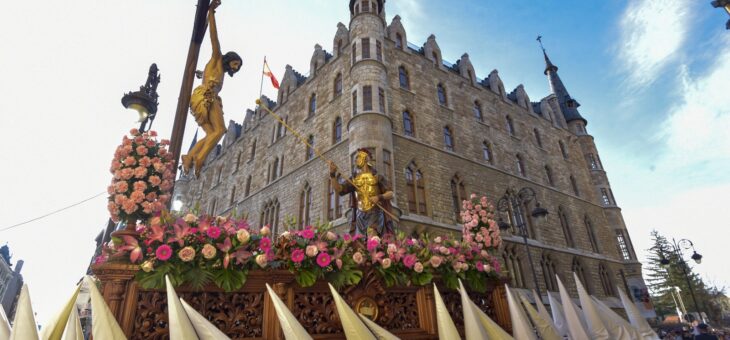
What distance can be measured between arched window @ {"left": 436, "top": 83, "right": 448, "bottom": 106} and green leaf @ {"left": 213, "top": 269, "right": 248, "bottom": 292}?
17818mm

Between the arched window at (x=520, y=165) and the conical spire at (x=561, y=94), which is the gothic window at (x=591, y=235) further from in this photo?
the conical spire at (x=561, y=94)

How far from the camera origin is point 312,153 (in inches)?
683

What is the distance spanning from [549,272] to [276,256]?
18321 mm

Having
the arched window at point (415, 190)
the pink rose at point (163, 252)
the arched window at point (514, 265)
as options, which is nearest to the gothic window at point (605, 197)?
the arched window at point (514, 265)

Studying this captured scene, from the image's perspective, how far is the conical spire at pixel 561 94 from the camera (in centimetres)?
2891

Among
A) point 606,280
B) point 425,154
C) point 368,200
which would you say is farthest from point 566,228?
point 368,200

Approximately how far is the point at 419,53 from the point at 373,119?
8.62 metres

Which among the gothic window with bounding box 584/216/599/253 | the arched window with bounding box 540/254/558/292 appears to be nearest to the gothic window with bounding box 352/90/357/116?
the arched window with bounding box 540/254/558/292

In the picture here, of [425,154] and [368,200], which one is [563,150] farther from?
[368,200]

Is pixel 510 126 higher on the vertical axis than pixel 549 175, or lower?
Answer: higher

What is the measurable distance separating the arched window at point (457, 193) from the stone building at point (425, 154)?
0.18 ft

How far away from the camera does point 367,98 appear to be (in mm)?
14953

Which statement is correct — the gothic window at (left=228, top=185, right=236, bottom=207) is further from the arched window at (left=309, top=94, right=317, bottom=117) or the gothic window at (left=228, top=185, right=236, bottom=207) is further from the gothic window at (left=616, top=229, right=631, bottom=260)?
the gothic window at (left=616, top=229, right=631, bottom=260)

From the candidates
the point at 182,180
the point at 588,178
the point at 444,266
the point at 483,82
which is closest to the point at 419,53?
the point at 483,82
